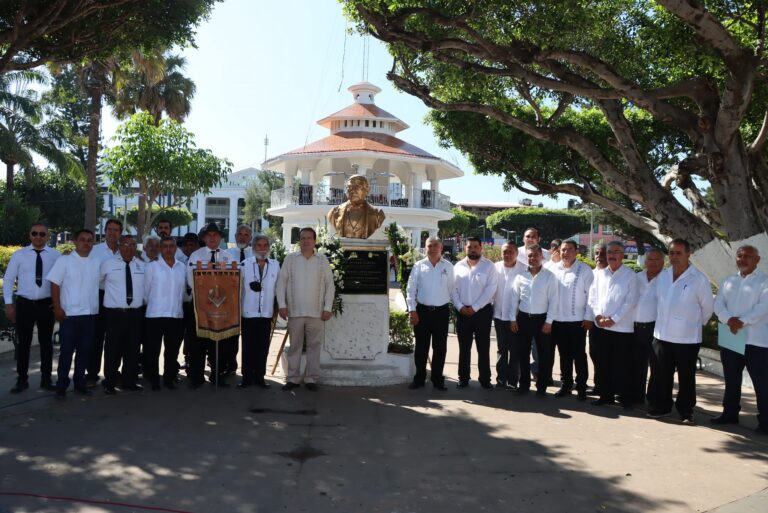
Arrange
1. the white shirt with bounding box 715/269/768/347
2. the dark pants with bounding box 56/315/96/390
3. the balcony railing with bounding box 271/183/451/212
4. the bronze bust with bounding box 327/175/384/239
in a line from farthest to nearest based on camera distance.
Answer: the balcony railing with bounding box 271/183/451/212
the bronze bust with bounding box 327/175/384/239
the dark pants with bounding box 56/315/96/390
the white shirt with bounding box 715/269/768/347

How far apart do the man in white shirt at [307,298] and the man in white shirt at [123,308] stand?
1.58 metres

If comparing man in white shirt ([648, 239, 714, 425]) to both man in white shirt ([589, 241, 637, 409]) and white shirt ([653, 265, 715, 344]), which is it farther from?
man in white shirt ([589, 241, 637, 409])

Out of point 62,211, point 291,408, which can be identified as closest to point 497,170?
point 291,408

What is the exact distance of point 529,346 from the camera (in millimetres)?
7770

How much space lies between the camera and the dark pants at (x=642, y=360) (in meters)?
A: 7.06

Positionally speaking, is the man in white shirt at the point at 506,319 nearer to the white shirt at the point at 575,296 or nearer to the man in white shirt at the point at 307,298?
the white shirt at the point at 575,296

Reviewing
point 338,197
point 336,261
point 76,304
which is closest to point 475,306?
point 336,261

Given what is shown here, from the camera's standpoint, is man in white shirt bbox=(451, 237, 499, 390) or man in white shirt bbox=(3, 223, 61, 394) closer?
man in white shirt bbox=(3, 223, 61, 394)

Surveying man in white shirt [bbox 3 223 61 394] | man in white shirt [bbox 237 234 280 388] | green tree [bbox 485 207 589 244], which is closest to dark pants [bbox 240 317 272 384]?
man in white shirt [bbox 237 234 280 388]

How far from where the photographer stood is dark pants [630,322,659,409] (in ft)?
23.2

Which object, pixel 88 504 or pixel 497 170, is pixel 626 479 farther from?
pixel 497 170

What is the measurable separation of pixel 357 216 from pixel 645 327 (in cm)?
371

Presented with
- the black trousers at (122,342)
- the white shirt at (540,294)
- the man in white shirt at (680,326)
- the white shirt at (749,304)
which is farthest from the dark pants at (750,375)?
the black trousers at (122,342)

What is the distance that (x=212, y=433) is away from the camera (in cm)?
578
